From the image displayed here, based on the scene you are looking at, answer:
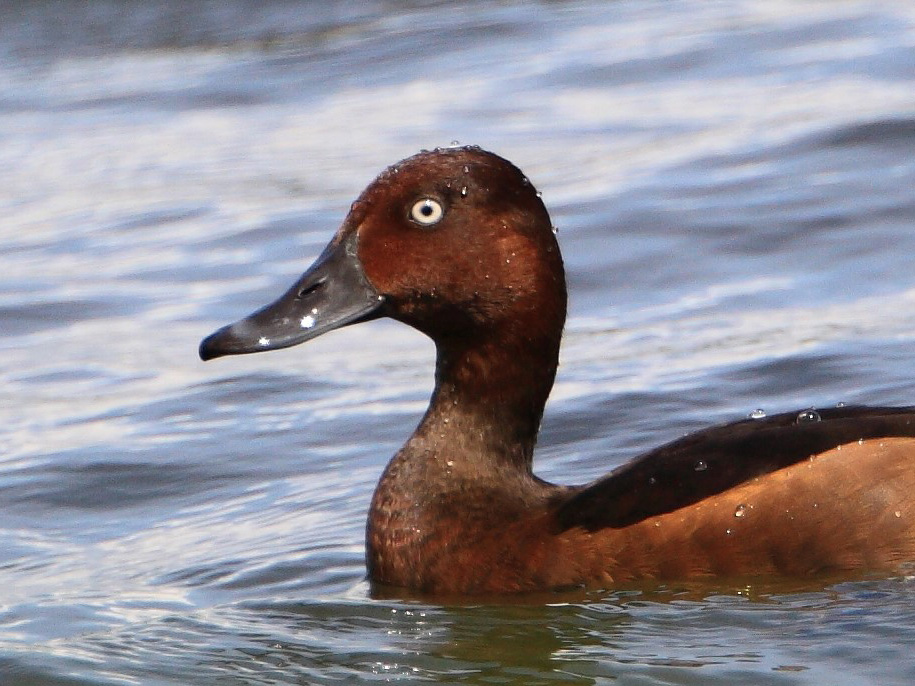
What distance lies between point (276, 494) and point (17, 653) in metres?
1.75

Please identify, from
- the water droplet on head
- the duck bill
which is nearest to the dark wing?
the water droplet on head

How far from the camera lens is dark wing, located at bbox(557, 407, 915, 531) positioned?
5.52 meters

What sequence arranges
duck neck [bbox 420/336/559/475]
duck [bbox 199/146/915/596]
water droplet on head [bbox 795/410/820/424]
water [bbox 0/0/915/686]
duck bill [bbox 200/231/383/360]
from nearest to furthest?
1. water [bbox 0/0/915/686]
2. duck [bbox 199/146/915/596]
3. water droplet on head [bbox 795/410/820/424]
4. duck bill [bbox 200/231/383/360]
5. duck neck [bbox 420/336/559/475]

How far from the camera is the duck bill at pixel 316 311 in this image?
5812 mm

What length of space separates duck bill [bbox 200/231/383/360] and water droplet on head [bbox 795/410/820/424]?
1.28 meters

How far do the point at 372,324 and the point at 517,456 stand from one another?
3108 millimetres

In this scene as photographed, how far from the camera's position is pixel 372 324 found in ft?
29.7

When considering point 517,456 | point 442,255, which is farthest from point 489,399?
point 442,255

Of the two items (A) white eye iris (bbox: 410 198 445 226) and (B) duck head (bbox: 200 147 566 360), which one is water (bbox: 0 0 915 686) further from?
(A) white eye iris (bbox: 410 198 445 226)

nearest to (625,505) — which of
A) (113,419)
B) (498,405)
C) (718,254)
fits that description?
(498,405)

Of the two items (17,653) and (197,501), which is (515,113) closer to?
(197,501)

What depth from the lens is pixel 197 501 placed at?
691cm

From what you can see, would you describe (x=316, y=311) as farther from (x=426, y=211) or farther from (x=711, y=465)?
(x=711, y=465)

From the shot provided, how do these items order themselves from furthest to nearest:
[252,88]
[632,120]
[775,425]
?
[252,88], [632,120], [775,425]
